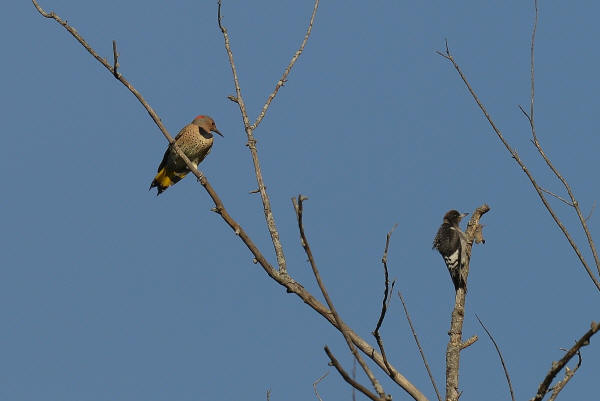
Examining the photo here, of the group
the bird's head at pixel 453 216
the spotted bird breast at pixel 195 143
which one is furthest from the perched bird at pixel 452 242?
the spotted bird breast at pixel 195 143

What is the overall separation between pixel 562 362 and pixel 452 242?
587 centimetres

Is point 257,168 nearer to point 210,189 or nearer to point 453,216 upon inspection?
point 210,189

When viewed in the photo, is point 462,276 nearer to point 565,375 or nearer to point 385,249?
point 565,375

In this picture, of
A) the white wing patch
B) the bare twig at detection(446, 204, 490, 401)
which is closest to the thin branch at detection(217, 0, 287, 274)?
the bare twig at detection(446, 204, 490, 401)

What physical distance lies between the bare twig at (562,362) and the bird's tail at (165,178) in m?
7.75

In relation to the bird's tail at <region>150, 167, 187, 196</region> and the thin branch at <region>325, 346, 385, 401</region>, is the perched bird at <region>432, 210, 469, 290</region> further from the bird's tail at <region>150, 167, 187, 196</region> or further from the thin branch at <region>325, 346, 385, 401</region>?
the thin branch at <region>325, 346, 385, 401</region>

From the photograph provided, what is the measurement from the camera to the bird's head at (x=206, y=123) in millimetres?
11259

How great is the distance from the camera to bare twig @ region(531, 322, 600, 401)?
294 centimetres

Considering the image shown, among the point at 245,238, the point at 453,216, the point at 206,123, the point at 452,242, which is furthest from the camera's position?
the point at 206,123

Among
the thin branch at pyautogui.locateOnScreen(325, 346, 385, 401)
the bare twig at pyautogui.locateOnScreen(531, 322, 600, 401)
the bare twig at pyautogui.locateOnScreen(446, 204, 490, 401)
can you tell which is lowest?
the thin branch at pyautogui.locateOnScreen(325, 346, 385, 401)

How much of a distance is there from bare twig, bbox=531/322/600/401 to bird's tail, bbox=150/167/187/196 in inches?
305

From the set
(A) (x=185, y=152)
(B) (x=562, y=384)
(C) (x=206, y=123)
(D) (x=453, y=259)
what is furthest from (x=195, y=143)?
(B) (x=562, y=384)

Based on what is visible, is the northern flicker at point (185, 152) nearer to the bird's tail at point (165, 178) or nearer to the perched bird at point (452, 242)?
the bird's tail at point (165, 178)

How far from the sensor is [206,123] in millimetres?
11320
